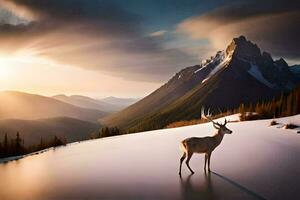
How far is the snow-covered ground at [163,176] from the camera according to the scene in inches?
363

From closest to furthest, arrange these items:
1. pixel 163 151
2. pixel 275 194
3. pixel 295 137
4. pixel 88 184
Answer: pixel 275 194, pixel 88 184, pixel 163 151, pixel 295 137

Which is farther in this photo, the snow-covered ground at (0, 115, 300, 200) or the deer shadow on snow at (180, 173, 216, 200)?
the snow-covered ground at (0, 115, 300, 200)

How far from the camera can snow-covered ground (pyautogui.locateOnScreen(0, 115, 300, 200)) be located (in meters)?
9.22

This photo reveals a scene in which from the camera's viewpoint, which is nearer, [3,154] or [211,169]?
[211,169]

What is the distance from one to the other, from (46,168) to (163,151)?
18.0 ft

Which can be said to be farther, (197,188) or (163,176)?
(163,176)

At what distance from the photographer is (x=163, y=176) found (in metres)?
11.2

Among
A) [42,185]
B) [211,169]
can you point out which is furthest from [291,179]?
[42,185]

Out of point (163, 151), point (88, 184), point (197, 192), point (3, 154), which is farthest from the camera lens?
point (3, 154)

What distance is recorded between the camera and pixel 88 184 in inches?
425

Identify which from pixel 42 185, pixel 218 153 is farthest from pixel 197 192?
pixel 218 153

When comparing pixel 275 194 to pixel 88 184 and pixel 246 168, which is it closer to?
pixel 246 168

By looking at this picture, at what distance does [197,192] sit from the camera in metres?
9.16

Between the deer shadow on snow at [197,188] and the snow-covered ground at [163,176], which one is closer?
the deer shadow on snow at [197,188]
